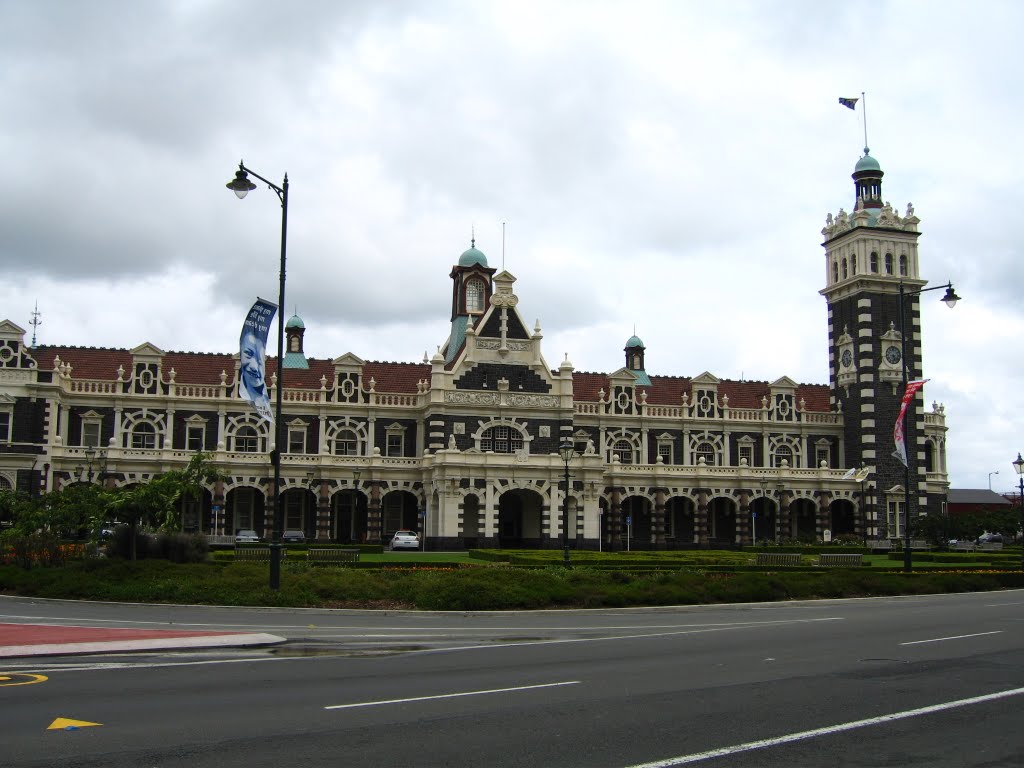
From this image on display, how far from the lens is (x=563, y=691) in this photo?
14102 mm

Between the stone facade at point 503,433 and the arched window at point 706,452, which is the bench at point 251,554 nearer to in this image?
the stone facade at point 503,433

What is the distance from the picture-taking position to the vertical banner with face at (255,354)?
2786 cm

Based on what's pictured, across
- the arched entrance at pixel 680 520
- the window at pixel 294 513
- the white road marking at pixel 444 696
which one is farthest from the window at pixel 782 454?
the white road marking at pixel 444 696

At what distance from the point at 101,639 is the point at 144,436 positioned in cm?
5061

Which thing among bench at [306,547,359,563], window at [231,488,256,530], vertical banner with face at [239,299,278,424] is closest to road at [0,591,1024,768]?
vertical banner with face at [239,299,278,424]

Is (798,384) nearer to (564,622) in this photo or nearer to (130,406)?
(130,406)

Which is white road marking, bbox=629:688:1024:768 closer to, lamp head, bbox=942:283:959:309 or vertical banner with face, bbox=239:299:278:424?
vertical banner with face, bbox=239:299:278:424

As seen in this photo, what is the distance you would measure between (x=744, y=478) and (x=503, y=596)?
160ft

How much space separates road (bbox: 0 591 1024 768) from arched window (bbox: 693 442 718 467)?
54.8 metres

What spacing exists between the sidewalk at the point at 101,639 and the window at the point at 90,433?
156 feet

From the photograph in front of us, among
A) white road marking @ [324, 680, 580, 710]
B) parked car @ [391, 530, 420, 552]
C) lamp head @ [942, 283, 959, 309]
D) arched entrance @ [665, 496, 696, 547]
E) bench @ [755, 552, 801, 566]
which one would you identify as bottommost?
white road marking @ [324, 680, 580, 710]

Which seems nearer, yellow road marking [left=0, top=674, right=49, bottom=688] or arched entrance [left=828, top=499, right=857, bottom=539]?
yellow road marking [left=0, top=674, right=49, bottom=688]

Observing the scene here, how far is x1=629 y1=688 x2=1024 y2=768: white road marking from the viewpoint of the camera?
409 inches

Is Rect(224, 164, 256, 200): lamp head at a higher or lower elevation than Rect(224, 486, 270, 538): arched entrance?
higher
